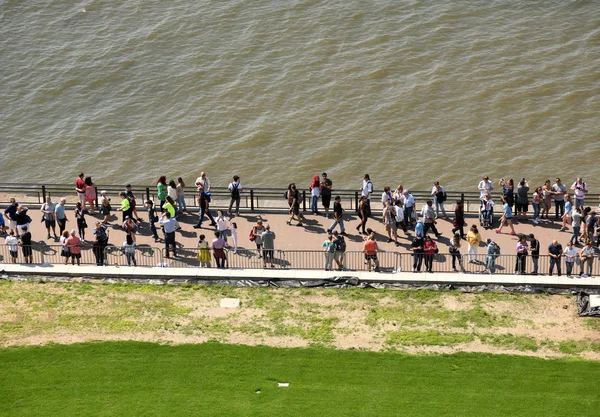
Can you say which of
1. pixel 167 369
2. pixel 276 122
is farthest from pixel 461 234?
pixel 276 122

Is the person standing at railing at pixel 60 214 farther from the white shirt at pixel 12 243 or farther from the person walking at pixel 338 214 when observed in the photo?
the person walking at pixel 338 214

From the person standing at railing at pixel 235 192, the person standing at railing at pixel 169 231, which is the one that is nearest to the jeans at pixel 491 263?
the person standing at railing at pixel 235 192

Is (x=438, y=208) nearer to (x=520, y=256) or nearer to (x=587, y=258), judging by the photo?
(x=520, y=256)

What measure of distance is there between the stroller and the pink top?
12984 mm

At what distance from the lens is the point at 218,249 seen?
3272 centimetres

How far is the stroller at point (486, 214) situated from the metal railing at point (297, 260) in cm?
276

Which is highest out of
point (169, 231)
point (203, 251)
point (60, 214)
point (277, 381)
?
point (60, 214)

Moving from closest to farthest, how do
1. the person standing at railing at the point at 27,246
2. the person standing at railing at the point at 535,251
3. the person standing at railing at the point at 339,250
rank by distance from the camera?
the person standing at railing at the point at 535,251, the person standing at railing at the point at 339,250, the person standing at railing at the point at 27,246

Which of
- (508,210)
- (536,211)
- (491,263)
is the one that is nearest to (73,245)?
(491,263)

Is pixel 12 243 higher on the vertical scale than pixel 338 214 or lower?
lower

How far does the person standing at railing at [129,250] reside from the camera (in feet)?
108

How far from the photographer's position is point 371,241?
3203cm

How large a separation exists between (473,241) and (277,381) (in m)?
8.52

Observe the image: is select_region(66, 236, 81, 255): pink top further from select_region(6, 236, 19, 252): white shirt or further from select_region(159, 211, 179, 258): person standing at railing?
select_region(159, 211, 179, 258): person standing at railing
